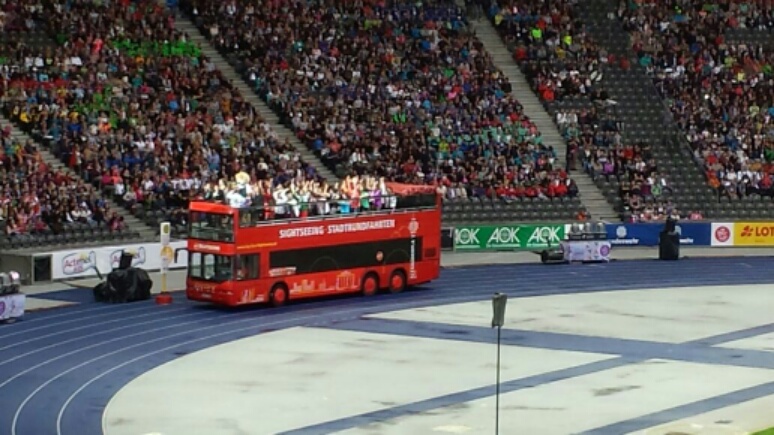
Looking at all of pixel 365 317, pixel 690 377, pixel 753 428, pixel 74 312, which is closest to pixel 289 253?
pixel 365 317

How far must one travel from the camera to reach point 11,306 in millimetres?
43625

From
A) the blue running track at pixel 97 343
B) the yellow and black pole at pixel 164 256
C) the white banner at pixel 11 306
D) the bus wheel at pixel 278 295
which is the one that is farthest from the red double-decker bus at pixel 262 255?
the white banner at pixel 11 306

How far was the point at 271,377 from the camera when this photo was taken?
1484 inches

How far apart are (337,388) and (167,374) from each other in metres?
3.89

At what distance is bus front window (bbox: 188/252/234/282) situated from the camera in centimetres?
4619

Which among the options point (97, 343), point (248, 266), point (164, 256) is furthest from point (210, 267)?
point (97, 343)

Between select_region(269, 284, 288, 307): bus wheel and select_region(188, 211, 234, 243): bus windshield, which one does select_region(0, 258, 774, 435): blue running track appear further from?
select_region(188, 211, 234, 243): bus windshield

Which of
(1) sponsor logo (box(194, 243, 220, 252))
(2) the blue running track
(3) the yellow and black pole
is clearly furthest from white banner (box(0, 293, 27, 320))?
(1) sponsor logo (box(194, 243, 220, 252))

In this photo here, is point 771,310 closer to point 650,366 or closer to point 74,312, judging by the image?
point 650,366

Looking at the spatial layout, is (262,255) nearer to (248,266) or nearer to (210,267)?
(248,266)

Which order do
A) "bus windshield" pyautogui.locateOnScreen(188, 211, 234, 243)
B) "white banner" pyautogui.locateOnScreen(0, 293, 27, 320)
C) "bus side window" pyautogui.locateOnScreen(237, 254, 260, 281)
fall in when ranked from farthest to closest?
1. "bus side window" pyautogui.locateOnScreen(237, 254, 260, 281)
2. "bus windshield" pyautogui.locateOnScreen(188, 211, 234, 243)
3. "white banner" pyautogui.locateOnScreen(0, 293, 27, 320)

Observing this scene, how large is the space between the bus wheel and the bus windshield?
7.32ft

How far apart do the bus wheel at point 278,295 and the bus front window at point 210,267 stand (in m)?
1.71

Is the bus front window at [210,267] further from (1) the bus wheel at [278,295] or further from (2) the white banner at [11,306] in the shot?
(2) the white banner at [11,306]
